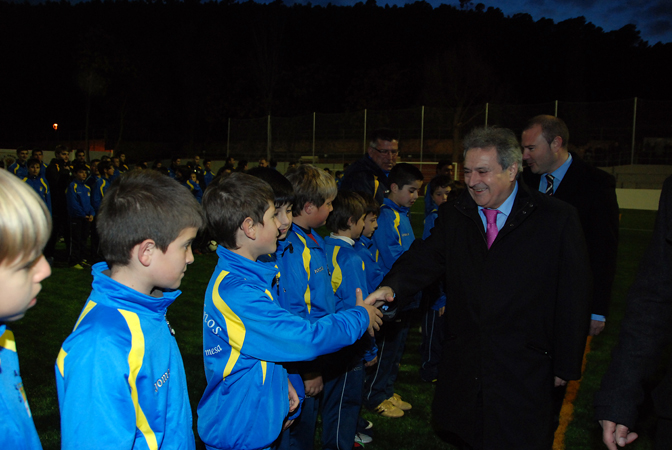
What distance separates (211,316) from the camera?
208 centimetres

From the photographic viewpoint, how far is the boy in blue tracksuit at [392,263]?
4.01 metres

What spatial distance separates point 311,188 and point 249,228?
88cm

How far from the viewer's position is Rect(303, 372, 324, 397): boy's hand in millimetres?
2605

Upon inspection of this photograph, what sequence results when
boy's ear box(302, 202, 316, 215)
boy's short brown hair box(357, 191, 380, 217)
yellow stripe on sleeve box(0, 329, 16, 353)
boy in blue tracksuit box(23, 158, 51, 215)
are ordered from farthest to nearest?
1. boy in blue tracksuit box(23, 158, 51, 215)
2. boy's short brown hair box(357, 191, 380, 217)
3. boy's ear box(302, 202, 316, 215)
4. yellow stripe on sleeve box(0, 329, 16, 353)

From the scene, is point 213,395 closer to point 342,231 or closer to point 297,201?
point 297,201

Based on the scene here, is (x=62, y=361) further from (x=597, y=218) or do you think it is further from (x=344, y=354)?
(x=597, y=218)

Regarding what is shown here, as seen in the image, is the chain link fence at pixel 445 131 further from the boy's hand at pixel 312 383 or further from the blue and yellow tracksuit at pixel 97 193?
the boy's hand at pixel 312 383

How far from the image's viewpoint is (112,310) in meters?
1.52

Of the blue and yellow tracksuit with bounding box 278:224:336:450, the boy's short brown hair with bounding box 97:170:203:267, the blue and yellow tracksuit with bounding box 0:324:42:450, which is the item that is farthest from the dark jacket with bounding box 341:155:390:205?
the blue and yellow tracksuit with bounding box 0:324:42:450

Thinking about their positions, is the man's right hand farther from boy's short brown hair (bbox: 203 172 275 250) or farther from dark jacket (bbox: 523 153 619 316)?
dark jacket (bbox: 523 153 619 316)

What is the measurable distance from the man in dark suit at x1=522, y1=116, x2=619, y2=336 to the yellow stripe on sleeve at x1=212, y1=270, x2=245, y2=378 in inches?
98.2

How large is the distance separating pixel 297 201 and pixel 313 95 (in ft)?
157

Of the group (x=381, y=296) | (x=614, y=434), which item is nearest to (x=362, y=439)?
(x=381, y=296)

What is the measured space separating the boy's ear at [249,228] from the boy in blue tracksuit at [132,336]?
347 mm
